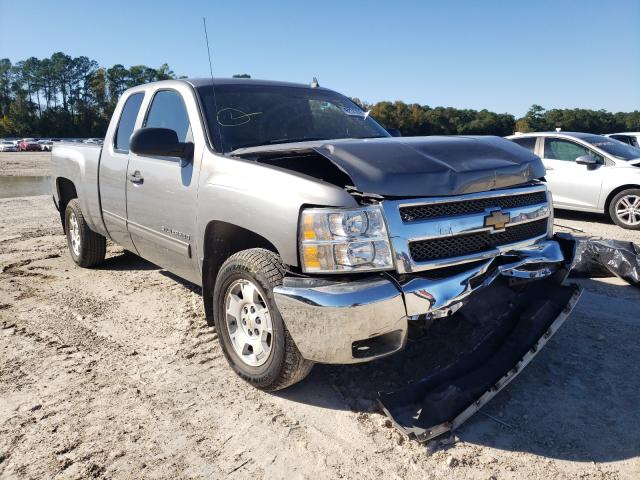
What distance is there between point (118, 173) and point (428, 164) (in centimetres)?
294

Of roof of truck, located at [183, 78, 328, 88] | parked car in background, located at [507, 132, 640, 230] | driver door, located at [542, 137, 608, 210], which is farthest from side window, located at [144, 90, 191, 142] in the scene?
driver door, located at [542, 137, 608, 210]

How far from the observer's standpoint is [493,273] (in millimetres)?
2770

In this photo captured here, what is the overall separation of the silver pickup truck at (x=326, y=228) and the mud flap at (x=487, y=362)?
16 millimetres

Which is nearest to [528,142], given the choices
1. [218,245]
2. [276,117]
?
[276,117]

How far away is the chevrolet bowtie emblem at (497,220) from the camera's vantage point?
2.84 meters

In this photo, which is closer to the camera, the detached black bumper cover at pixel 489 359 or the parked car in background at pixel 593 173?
the detached black bumper cover at pixel 489 359

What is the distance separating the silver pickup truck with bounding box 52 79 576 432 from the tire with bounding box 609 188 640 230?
572 cm

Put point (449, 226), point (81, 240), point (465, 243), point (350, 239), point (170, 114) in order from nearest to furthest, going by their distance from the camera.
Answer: point (350, 239) → point (449, 226) → point (465, 243) → point (170, 114) → point (81, 240)

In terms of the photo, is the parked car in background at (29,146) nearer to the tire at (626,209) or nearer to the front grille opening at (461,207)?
the tire at (626,209)

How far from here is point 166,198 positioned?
3736 millimetres

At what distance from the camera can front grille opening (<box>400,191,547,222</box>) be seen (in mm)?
2607

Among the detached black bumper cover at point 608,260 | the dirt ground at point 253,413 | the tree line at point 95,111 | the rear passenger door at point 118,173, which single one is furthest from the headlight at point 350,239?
the tree line at point 95,111

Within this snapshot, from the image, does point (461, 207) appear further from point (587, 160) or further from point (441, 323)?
point (587, 160)

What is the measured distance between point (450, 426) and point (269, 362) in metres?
1.02
